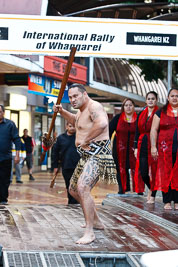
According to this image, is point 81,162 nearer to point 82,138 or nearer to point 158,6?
point 82,138

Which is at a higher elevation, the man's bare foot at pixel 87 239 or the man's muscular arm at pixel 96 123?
the man's muscular arm at pixel 96 123

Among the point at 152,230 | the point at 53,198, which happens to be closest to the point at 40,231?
the point at 152,230

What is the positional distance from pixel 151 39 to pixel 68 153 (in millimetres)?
2933

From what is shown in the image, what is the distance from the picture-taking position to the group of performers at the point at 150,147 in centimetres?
929

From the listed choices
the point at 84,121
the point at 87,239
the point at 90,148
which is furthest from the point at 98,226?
the point at 84,121

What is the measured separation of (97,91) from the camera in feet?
96.9

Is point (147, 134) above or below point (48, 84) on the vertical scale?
below

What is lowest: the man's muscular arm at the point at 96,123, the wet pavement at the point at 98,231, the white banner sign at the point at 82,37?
the wet pavement at the point at 98,231

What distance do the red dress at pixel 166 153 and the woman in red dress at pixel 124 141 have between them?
200cm

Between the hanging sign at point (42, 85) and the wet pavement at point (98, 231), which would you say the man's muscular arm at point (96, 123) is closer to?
the wet pavement at point (98, 231)

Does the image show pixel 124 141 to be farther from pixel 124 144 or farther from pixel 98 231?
pixel 98 231

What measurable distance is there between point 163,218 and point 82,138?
178 centimetres

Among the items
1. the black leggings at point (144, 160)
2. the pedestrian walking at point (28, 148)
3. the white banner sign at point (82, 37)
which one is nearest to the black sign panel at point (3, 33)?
the white banner sign at point (82, 37)

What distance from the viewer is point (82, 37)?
8.66 m
